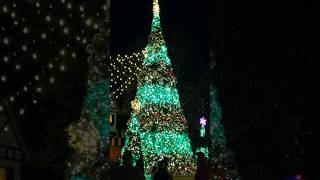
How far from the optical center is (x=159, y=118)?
22641 millimetres

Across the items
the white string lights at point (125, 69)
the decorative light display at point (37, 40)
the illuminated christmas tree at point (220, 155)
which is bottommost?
the illuminated christmas tree at point (220, 155)

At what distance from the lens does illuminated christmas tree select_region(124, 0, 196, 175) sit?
22.1m

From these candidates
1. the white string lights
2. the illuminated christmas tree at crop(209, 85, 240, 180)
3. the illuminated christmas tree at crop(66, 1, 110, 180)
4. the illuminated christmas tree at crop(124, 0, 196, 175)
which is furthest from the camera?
the white string lights

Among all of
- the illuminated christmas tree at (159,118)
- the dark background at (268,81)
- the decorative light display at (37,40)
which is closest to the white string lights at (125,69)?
the illuminated christmas tree at (159,118)

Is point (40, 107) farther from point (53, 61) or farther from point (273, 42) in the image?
point (273, 42)

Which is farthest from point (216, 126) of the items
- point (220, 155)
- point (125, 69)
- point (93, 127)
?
point (125, 69)

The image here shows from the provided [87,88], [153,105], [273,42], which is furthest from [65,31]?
[153,105]

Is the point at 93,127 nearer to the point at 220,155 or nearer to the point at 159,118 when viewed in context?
the point at 220,155

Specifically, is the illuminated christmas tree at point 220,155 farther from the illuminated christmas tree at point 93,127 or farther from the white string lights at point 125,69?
the white string lights at point 125,69

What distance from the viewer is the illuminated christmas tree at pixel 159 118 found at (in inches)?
872

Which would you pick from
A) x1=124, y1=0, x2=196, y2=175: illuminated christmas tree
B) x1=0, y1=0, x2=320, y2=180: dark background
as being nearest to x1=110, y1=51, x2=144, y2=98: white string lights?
x1=124, y1=0, x2=196, y2=175: illuminated christmas tree

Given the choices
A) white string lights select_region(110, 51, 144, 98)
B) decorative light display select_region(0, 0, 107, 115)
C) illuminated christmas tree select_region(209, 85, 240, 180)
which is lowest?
illuminated christmas tree select_region(209, 85, 240, 180)

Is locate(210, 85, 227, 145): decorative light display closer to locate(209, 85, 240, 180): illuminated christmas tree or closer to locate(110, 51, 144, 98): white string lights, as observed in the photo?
locate(209, 85, 240, 180): illuminated christmas tree

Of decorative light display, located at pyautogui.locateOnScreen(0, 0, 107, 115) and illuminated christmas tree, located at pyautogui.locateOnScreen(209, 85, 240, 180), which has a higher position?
decorative light display, located at pyautogui.locateOnScreen(0, 0, 107, 115)
